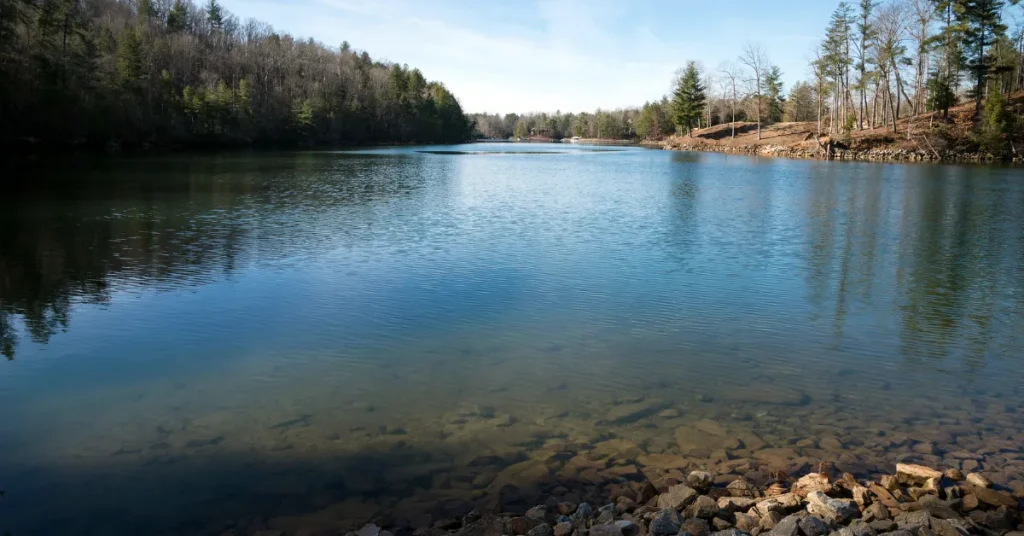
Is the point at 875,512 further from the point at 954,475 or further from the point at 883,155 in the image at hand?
the point at 883,155

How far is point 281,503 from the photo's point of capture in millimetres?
4992

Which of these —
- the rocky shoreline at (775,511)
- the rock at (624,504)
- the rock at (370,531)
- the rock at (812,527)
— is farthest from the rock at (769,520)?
the rock at (370,531)

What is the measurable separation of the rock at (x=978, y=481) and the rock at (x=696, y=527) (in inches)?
84.7

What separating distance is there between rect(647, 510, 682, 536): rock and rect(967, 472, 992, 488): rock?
7.58 ft

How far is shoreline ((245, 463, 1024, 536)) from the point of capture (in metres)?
4.25

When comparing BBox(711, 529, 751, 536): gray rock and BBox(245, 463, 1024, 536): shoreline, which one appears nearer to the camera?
BBox(711, 529, 751, 536): gray rock

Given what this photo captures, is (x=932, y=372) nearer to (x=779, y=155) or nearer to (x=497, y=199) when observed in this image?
(x=497, y=199)

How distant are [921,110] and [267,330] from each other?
6687 cm

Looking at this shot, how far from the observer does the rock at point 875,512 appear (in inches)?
174

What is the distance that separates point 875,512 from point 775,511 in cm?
66

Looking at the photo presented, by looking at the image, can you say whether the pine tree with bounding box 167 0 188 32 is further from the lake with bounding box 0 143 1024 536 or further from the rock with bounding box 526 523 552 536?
the rock with bounding box 526 523 552 536

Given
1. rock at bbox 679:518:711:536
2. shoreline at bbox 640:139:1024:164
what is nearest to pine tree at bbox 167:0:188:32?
shoreline at bbox 640:139:1024:164

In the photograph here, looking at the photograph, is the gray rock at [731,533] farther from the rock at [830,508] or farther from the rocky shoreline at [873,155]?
the rocky shoreline at [873,155]

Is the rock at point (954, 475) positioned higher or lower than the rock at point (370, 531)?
higher
